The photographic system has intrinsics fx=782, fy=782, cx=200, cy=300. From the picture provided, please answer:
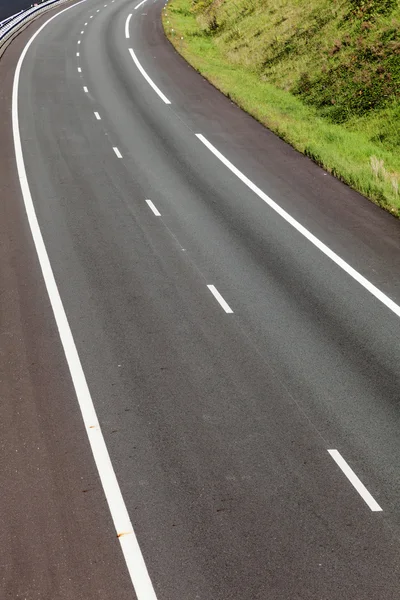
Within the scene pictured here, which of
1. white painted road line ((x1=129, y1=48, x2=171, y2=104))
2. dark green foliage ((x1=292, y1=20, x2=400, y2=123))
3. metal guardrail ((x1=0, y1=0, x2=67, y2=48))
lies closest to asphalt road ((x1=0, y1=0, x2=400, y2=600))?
dark green foliage ((x1=292, y1=20, x2=400, y2=123))

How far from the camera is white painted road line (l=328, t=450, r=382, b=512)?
10750 millimetres

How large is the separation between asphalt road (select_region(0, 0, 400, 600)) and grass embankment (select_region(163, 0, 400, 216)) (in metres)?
1.79

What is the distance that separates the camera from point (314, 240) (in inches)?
797

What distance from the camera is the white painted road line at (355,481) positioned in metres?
10.8

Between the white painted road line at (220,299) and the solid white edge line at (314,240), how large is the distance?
3.33m

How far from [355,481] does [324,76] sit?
26.1m

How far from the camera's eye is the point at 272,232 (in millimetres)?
20688

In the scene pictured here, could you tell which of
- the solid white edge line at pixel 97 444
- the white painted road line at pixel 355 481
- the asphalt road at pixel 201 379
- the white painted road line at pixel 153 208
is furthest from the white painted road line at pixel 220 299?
the white painted road line at pixel 355 481

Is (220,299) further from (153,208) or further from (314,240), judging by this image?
(153,208)

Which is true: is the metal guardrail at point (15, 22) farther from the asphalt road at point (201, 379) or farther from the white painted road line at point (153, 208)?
the white painted road line at point (153, 208)

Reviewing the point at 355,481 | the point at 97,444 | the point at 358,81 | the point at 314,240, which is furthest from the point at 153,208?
the point at 358,81

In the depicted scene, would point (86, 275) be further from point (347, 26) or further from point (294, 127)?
point (347, 26)

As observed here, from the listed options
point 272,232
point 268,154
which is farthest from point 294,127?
point 272,232

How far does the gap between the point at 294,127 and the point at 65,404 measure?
64.3 ft
